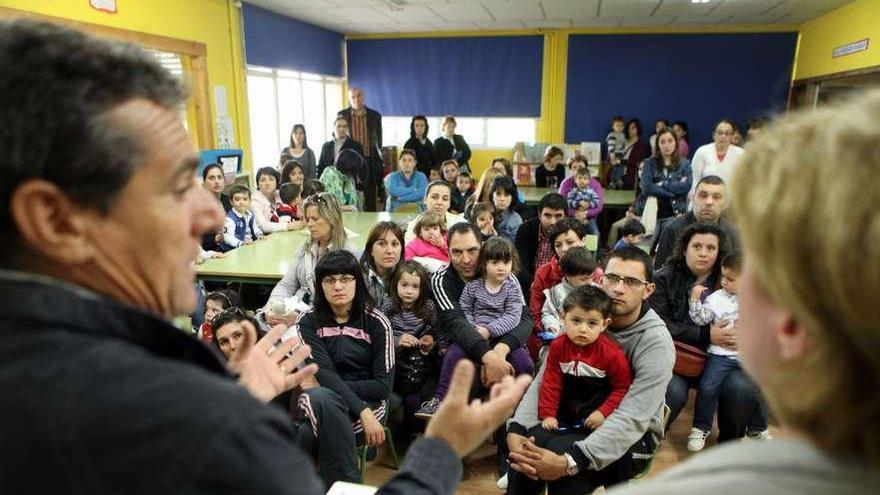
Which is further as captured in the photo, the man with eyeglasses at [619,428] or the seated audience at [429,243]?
the seated audience at [429,243]

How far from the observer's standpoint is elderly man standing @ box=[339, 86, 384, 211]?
703cm

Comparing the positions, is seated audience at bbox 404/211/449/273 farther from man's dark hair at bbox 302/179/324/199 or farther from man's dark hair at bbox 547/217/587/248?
man's dark hair at bbox 302/179/324/199

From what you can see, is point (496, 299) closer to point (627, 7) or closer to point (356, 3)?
point (356, 3)

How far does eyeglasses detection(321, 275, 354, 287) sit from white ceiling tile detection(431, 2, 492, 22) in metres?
5.38

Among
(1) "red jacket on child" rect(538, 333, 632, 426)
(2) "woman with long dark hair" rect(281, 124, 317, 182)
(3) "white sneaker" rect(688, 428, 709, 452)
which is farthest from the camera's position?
(2) "woman with long dark hair" rect(281, 124, 317, 182)

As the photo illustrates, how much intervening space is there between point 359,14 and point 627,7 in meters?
3.63

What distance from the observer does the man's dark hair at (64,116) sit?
0.47 metres

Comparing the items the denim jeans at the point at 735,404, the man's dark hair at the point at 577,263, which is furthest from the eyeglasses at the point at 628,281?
the denim jeans at the point at 735,404

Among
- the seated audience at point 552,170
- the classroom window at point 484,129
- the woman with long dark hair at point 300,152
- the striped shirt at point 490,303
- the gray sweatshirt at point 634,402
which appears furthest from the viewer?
the classroom window at point 484,129

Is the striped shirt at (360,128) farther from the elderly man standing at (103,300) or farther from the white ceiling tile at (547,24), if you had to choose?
the elderly man standing at (103,300)

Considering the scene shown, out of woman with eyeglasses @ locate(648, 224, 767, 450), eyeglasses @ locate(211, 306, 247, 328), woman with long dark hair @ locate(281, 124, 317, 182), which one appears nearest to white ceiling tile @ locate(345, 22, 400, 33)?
woman with long dark hair @ locate(281, 124, 317, 182)

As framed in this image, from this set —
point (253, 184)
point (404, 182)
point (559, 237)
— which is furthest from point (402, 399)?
point (253, 184)

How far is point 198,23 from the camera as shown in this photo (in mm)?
5598

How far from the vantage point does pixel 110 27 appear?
4.48 m
